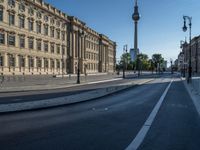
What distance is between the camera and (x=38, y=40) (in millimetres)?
75000

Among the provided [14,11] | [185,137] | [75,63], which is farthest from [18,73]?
[185,137]

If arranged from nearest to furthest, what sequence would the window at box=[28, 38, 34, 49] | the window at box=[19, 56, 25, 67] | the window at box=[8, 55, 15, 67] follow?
the window at box=[8, 55, 15, 67]
the window at box=[19, 56, 25, 67]
the window at box=[28, 38, 34, 49]

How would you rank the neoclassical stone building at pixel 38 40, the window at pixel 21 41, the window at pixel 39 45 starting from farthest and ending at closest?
the window at pixel 39 45 → the window at pixel 21 41 → the neoclassical stone building at pixel 38 40

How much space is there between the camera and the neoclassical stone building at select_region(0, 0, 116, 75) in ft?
201

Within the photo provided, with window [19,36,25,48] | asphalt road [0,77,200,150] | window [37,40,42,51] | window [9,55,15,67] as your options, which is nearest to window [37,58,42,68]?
window [37,40,42,51]

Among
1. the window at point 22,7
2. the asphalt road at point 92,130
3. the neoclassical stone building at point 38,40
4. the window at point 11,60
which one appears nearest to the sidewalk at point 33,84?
the neoclassical stone building at point 38,40

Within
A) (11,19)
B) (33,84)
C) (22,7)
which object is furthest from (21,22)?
(33,84)

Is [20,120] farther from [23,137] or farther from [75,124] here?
[23,137]

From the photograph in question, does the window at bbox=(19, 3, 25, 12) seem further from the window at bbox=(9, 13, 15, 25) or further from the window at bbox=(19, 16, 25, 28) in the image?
the window at bbox=(9, 13, 15, 25)

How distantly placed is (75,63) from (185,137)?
89.4m

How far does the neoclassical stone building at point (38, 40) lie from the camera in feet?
201

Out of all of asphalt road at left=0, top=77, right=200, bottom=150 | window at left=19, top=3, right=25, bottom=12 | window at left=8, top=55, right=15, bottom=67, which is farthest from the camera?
window at left=19, top=3, right=25, bottom=12

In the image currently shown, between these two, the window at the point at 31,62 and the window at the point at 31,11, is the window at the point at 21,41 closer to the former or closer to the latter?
the window at the point at 31,62

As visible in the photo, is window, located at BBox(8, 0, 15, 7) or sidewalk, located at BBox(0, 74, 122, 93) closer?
sidewalk, located at BBox(0, 74, 122, 93)
